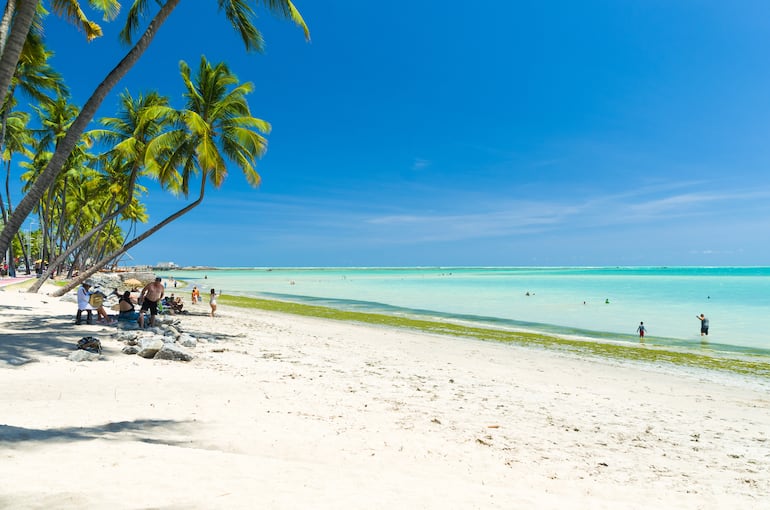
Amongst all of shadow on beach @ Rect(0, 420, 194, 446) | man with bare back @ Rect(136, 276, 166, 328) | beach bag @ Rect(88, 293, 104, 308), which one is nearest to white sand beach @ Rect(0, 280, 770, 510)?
shadow on beach @ Rect(0, 420, 194, 446)

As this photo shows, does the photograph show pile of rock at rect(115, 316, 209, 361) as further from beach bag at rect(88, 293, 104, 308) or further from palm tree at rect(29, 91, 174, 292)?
palm tree at rect(29, 91, 174, 292)

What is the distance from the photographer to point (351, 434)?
5684mm

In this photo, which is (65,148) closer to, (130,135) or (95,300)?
A: (95,300)

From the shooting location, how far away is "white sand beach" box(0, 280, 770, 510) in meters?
3.46

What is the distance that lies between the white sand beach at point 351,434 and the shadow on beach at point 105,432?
0.11 feet

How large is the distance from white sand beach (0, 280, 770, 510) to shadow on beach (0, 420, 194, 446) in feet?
0.11

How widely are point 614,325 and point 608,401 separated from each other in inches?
766

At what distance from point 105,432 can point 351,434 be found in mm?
2813

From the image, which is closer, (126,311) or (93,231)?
(126,311)

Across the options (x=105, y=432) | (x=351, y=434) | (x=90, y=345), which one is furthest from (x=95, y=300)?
(x=351, y=434)

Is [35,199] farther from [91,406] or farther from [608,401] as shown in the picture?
[608,401]

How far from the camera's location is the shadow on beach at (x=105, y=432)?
4.05 m

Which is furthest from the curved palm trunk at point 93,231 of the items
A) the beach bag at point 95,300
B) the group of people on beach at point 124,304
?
the beach bag at point 95,300

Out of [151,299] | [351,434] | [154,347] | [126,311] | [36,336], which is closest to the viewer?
[351,434]
